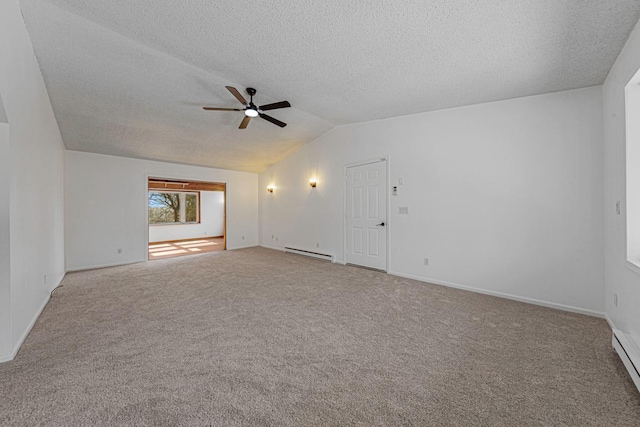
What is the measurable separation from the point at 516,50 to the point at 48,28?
4.55 metres

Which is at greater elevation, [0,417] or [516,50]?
[516,50]

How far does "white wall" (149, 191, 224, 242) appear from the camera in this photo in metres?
9.56

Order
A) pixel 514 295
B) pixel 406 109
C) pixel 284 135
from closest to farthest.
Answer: pixel 514 295 → pixel 406 109 → pixel 284 135

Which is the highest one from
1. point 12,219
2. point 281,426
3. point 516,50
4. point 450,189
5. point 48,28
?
point 48,28

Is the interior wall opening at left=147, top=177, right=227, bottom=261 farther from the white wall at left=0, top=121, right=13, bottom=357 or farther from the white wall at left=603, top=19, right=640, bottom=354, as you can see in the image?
the white wall at left=603, top=19, right=640, bottom=354

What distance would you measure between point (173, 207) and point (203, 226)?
4.31 ft

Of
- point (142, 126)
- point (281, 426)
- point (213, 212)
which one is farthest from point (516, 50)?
point (213, 212)

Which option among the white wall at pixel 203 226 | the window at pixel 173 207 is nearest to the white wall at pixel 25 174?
the white wall at pixel 203 226

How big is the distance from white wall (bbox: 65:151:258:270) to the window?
4.08 meters

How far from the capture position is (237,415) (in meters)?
1.51

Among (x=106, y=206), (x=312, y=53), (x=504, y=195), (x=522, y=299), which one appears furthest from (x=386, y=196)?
(x=106, y=206)

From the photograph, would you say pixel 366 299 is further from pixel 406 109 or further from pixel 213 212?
pixel 213 212

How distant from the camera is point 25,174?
248 centimetres

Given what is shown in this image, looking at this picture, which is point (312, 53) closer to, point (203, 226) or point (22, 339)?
point (22, 339)
